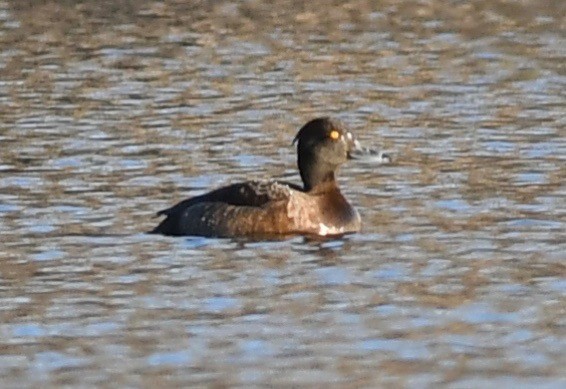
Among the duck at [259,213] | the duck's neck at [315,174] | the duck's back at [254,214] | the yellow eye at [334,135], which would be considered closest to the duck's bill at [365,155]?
the yellow eye at [334,135]

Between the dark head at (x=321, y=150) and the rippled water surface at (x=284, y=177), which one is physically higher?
the dark head at (x=321, y=150)

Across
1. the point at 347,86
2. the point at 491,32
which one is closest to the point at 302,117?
the point at 347,86

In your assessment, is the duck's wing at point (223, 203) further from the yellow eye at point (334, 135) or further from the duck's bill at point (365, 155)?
the duck's bill at point (365, 155)

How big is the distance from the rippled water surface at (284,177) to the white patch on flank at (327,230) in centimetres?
18

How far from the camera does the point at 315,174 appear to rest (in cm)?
1568

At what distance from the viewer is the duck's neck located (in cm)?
1565

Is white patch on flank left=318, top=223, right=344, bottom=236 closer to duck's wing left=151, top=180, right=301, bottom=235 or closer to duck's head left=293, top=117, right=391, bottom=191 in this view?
duck's wing left=151, top=180, right=301, bottom=235

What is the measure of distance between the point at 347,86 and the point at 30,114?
11.8ft

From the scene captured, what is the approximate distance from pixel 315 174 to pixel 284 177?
182 centimetres

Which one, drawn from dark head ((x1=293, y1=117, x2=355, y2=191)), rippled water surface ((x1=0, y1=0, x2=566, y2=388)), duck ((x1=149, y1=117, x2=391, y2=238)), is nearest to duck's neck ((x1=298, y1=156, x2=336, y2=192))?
dark head ((x1=293, y1=117, x2=355, y2=191))

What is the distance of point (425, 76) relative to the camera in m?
21.8

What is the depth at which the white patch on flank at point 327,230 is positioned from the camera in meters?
14.9

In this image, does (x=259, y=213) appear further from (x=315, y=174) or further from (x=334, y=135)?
(x=334, y=135)

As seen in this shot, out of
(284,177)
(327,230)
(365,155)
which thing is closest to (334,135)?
(365,155)
